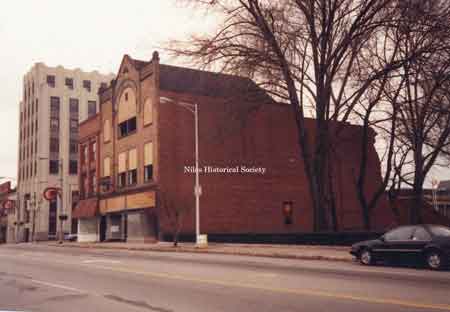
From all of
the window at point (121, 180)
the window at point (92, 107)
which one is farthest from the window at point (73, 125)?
the window at point (121, 180)

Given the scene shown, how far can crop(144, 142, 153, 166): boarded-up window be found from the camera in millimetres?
46500

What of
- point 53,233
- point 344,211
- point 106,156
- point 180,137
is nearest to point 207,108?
point 180,137

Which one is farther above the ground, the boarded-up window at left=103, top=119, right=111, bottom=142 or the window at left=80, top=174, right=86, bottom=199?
the boarded-up window at left=103, top=119, right=111, bottom=142

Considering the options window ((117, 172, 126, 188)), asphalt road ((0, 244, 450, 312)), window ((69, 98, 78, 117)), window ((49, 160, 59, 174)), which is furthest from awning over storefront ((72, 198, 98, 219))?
asphalt road ((0, 244, 450, 312))

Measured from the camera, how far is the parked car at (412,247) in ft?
53.5

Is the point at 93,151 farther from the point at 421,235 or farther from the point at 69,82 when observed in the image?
the point at 421,235

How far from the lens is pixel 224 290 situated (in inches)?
448

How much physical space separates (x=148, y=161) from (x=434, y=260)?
33145 millimetres

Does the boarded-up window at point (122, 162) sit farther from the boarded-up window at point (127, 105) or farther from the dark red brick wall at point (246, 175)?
the dark red brick wall at point (246, 175)

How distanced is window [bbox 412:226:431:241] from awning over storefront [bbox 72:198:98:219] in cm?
4269

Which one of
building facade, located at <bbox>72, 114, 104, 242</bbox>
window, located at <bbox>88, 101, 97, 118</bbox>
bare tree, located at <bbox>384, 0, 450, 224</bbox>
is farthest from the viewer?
window, located at <bbox>88, 101, 97, 118</bbox>

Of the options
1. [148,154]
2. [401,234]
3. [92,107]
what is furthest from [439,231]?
[92,107]

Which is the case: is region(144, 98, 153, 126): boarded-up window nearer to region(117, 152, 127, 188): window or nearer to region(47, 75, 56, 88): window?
region(117, 152, 127, 188): window

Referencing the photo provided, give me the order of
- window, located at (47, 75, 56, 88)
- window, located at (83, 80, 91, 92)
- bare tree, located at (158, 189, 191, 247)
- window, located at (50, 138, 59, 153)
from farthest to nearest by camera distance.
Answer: window, located at (83, 80, 91, 92)
window, located at (47, 75, 56, 88)
window, located at (50, 138, 59, 153)
bare tree, located at (158, 189, 191, 247)
